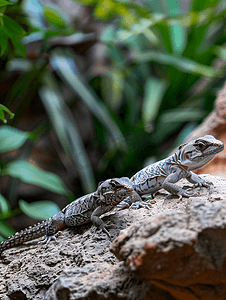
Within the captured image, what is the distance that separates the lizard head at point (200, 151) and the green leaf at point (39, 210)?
2.30 meters

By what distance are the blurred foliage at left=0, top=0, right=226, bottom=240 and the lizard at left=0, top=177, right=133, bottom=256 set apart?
78.9 inches

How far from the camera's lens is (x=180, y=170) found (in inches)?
123

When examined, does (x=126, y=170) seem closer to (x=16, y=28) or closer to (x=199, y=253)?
(x=16, y=28)

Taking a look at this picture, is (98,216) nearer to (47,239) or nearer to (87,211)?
(87,211)

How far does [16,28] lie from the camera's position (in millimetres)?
3020

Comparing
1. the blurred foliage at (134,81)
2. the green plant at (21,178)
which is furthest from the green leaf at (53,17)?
the green plant at (21,178)

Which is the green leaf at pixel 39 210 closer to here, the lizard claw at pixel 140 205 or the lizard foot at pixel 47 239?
the lizard foot at pixel 47 239

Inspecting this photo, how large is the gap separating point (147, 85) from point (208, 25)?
185 cm

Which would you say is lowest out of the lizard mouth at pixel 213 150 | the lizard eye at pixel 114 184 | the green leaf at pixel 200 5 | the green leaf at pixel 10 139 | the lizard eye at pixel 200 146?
the lizard mouth at pixel 213 150

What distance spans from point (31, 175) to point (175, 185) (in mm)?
2855

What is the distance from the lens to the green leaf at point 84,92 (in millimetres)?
6266

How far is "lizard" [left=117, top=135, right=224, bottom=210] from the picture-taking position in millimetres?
2928

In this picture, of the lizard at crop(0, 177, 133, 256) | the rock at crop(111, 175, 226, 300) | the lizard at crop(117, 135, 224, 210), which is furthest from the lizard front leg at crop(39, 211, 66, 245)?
the rock at crop(111, 175, 226, 300)

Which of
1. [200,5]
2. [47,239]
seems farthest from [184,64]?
[47,239]
